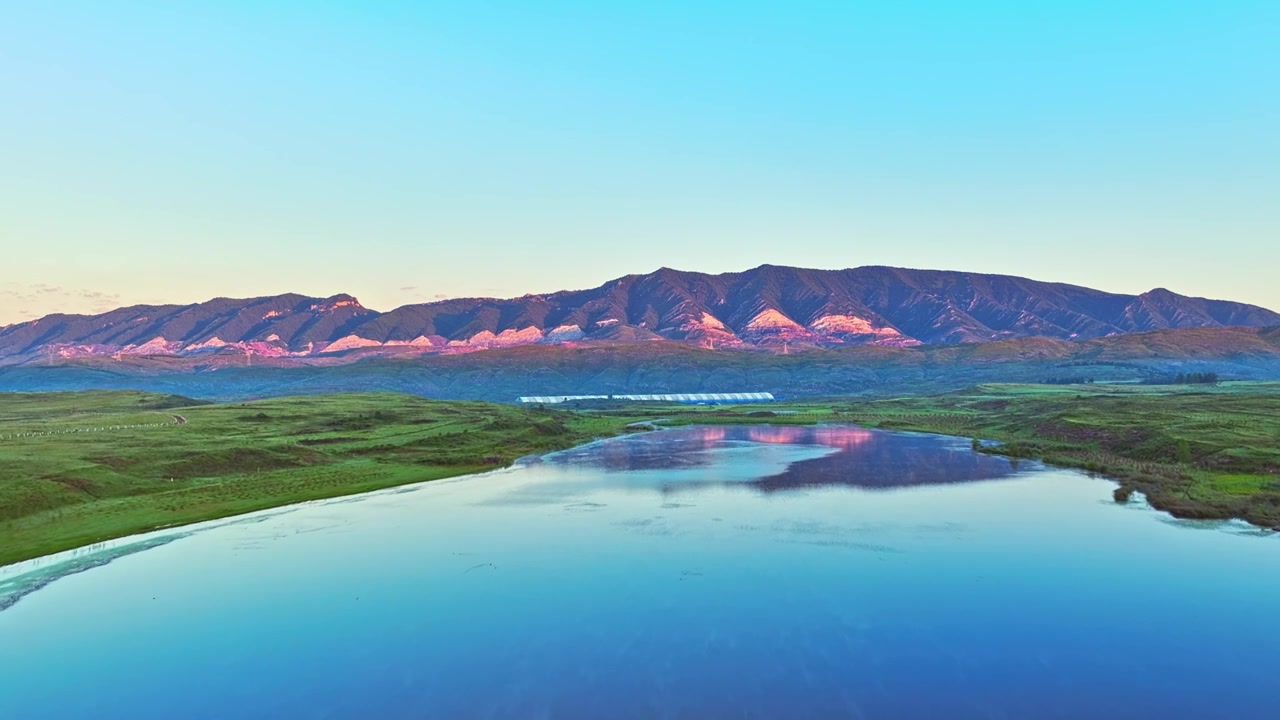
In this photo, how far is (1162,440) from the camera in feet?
251

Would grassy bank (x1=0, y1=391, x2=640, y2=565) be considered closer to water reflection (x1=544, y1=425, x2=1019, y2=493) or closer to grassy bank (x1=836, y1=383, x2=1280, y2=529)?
water reflection (x1=544, y1=425, x2=1019, y2=493)

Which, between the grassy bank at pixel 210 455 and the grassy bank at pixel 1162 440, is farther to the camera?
the grassy bank at pixel 1162 440

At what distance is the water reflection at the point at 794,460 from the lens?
7444 centimetres

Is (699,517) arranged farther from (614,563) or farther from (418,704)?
(418,704)

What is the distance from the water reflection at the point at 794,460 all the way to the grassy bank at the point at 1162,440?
28.9 ft

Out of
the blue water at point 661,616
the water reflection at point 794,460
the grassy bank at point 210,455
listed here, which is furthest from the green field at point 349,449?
the water reflection at point 794,460

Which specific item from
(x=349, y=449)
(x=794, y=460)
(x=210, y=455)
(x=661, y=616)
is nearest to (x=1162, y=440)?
(x=794, y=460)

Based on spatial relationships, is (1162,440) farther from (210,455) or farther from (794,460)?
(210,455)

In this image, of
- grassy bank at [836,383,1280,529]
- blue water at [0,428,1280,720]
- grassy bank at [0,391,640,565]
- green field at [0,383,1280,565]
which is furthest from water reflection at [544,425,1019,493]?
blue water at [0,428,1280,720]

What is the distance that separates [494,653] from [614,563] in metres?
13.8

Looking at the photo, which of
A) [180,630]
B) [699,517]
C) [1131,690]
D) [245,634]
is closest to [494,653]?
[245,634]

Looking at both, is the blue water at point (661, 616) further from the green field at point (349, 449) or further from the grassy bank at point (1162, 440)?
the grassy bank at point (1162, 440)

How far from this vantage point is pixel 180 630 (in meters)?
32.8

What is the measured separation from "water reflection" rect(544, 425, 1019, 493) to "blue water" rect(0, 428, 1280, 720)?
14712 mm
